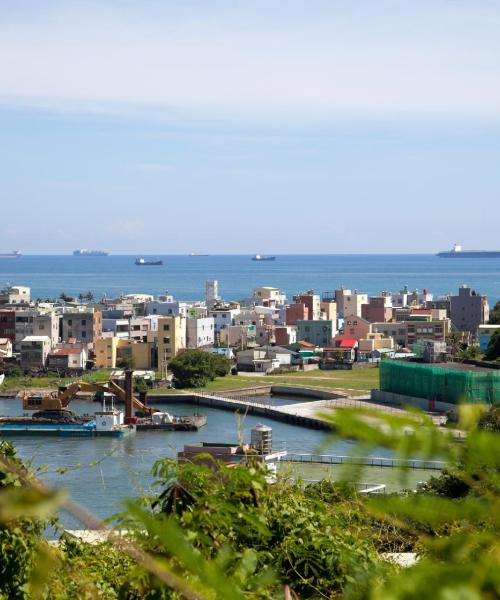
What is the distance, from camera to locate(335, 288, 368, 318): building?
25531 mm

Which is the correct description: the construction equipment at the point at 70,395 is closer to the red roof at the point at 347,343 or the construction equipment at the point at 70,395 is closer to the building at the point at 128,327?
the building at the point at 128,327

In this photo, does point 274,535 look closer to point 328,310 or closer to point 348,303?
point 328,310

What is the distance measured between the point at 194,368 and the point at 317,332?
5772 millimetres

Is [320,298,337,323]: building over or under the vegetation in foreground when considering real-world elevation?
under

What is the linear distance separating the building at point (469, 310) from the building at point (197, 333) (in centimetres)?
642

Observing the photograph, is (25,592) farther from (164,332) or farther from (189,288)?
(189,288)

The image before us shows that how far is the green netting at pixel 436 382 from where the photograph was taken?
1353cm

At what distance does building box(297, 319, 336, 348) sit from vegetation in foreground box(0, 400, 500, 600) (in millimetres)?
19656

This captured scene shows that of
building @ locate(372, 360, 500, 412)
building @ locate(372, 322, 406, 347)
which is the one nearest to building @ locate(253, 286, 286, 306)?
building @ locate(372, 322, 406, 347)

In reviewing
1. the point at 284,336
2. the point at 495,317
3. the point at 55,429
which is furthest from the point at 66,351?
the point at 495,317

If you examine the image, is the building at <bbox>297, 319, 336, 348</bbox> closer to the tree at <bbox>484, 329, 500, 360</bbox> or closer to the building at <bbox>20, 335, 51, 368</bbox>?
the tree at <bbox>484, 329, 500, 360</bbox>

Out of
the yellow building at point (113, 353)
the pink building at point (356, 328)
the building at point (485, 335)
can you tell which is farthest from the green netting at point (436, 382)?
the pink building at point (356, 328)

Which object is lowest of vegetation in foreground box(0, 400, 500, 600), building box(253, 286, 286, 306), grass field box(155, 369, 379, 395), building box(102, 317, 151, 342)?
grass field box(155, 369, 379, 395)

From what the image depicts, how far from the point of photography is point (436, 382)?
1451 cm
